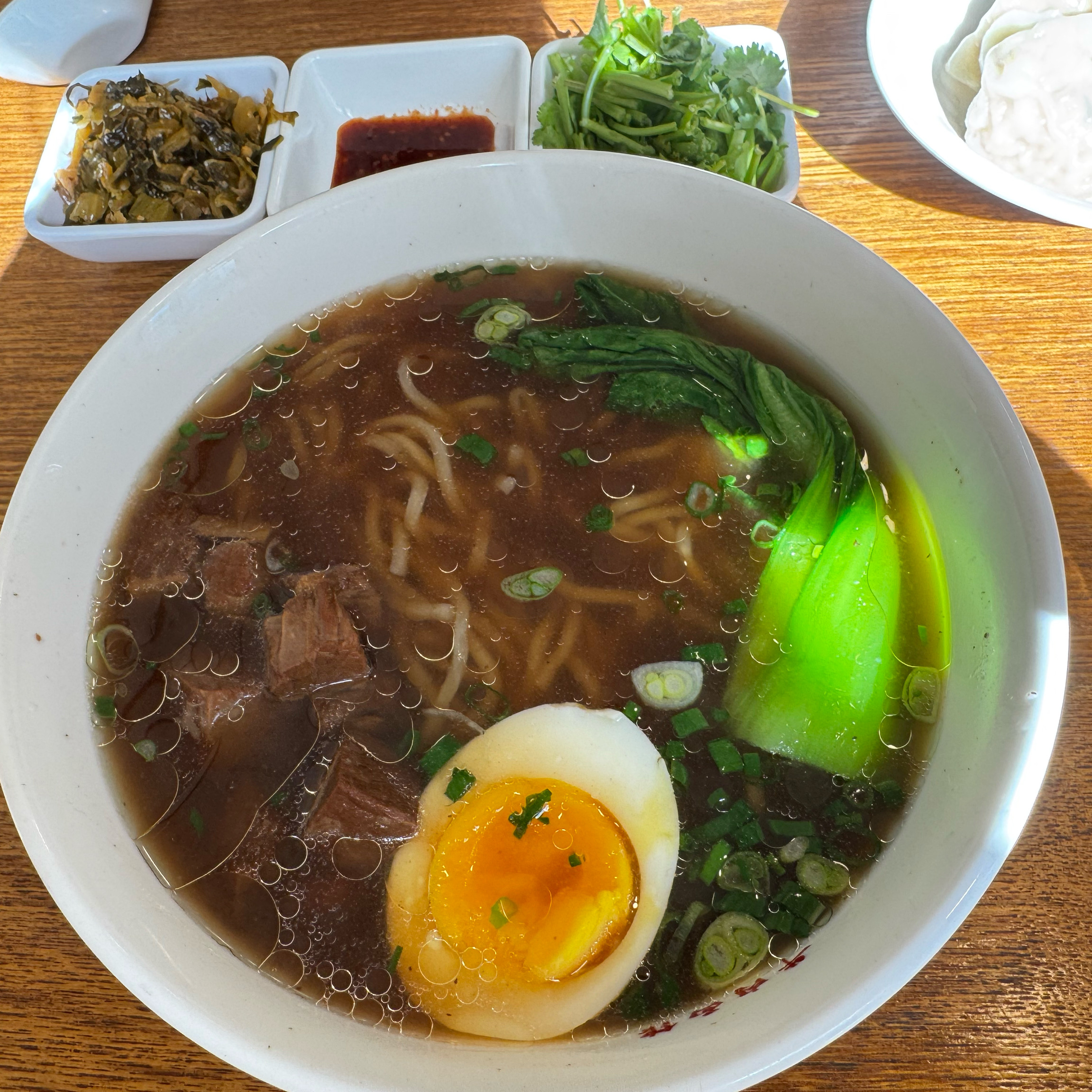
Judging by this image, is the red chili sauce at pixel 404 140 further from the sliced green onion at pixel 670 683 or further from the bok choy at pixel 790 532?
the sliced green onion at pixel 670 683

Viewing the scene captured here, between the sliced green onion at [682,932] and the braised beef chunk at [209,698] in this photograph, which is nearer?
the sliced green onion at [682,932]

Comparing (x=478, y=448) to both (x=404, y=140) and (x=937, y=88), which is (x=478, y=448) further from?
(x=937, y=88)

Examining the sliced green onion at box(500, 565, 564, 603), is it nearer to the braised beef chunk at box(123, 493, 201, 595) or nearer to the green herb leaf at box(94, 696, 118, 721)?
the braised beef chunk at box(123, 493, 201, 595)

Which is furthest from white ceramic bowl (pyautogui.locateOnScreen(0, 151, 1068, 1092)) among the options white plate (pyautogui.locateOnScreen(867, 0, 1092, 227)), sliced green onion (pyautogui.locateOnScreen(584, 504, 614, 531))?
white plate (pyautogui.locateOnScreen(867, 0, 1092, 227))

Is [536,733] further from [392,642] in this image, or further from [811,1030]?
[811,1030]

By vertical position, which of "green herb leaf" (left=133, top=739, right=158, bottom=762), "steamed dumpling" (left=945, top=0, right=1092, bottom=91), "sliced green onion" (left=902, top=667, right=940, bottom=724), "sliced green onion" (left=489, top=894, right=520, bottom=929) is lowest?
"sliced green onion" (left=489, top=894, right=520, bottom=929)

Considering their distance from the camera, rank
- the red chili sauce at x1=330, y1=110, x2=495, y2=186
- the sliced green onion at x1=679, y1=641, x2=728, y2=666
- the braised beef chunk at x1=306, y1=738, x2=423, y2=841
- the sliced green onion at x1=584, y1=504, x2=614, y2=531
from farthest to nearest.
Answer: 1. the red chili sauce at x1=330, y1=110, x2=495, y2=186
2. the sliced green onion at x1=584, y1=504, x2=614, y2=531
3. the sliced green onion at x1=679, y1=641, x2=728, y2=666
4. the braised beef chunk at x1=306, y1=738, x2=423, y2=841

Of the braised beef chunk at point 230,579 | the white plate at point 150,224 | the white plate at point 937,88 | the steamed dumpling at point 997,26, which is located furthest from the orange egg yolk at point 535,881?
the steamed dumpling at point 997,26

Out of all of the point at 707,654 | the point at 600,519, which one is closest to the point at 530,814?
the point at 707,654
